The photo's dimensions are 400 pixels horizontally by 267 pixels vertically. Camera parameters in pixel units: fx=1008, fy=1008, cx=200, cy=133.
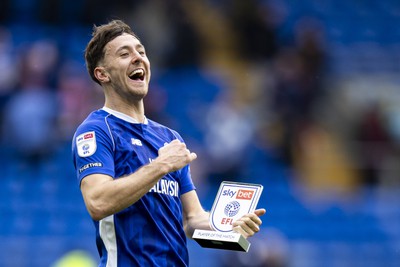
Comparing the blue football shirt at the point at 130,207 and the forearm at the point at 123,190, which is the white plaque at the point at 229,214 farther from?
the forearm at the point at 123,190

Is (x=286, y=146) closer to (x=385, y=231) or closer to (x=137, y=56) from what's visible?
(x=385, y=231)

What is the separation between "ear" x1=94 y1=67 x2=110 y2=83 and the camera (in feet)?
17.6

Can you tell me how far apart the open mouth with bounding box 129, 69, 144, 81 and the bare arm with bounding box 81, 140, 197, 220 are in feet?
1.92

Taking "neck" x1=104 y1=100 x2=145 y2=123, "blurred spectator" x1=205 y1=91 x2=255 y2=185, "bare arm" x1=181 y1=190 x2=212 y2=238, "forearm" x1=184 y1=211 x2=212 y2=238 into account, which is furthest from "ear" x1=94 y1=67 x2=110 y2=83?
"blurred spectator" x1=205 y1=91 x2=255 y2=185

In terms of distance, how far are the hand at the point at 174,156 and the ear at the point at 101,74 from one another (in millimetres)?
622

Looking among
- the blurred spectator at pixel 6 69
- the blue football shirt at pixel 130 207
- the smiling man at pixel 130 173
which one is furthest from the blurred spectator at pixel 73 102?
the blue football shirt at pixel 130 207

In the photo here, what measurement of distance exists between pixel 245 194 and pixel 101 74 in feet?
3.32

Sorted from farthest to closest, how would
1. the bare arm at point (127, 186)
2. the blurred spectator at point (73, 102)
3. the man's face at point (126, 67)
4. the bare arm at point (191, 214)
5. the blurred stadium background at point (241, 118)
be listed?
the blurred spectator at point (73, 102)
the blurred stadium background at point (241, 118)
the bare arm at point (191, 214)
the man's face at point (126, 67)
the bare arm at point (127, 186)

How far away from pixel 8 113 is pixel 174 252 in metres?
8.19

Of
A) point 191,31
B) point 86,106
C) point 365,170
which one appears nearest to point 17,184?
point 86,106

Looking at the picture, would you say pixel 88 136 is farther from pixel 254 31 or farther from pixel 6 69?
pixel 254 31

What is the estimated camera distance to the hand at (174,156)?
4855 mm

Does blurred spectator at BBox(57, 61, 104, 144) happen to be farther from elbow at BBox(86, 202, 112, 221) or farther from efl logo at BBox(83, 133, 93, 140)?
elbow at BBox(86, 202, 112, 221)

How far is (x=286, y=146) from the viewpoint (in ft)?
43.5
